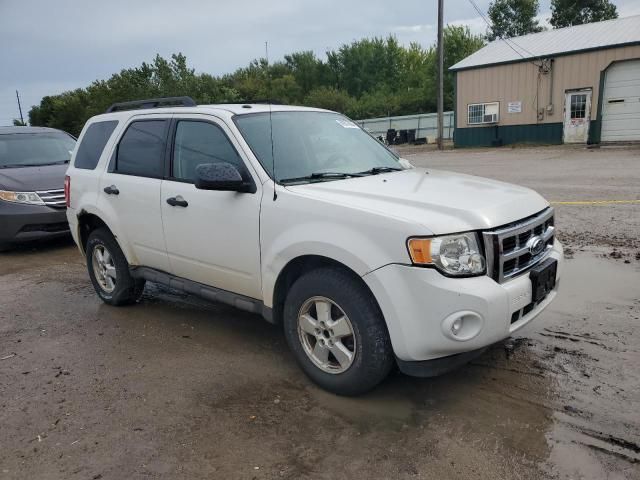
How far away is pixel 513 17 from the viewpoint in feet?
161

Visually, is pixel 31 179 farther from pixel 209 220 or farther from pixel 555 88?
pixel 555 88

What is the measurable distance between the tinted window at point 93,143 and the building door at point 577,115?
23172 mm

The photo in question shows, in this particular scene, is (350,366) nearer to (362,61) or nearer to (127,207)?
(127,207)

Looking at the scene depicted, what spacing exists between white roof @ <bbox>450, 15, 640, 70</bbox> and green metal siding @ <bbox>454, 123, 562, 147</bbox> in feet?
10.3

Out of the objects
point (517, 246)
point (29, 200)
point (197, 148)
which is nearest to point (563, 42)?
point (29, 200)

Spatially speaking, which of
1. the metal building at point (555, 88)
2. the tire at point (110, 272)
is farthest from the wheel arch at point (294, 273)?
the metal building at point (555, 88)

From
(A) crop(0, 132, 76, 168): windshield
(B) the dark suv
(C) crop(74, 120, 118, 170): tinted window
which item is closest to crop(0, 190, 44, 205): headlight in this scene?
(B) the dark suv

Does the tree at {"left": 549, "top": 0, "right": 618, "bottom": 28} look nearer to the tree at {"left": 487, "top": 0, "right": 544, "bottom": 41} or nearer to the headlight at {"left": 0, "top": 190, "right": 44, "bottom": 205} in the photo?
the tree at {"left": 487, "top": 0, "right": 544, "bottom": 41}

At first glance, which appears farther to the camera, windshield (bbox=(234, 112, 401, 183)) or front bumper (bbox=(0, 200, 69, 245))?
front bumper (bbox=(0, 200, 69, 245))

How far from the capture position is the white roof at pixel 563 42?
2273cm

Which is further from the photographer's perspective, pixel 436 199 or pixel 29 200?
pixel 29 200

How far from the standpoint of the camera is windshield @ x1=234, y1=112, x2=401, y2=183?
3.85 meters

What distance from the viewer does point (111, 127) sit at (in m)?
5.20

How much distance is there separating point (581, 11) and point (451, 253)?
53.1 meters
